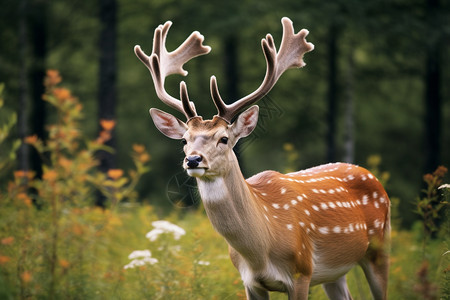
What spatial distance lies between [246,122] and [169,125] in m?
0.59

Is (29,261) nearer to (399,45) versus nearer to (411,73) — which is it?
(399,45)

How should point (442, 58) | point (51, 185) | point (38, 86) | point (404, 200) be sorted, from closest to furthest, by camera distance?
point (51, 185) < point (442, 58) < point (38, 86) < point (404, 200)

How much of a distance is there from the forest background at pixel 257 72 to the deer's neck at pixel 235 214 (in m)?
3.13

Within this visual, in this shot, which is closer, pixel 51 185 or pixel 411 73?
pixel 51 185

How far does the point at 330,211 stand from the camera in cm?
443

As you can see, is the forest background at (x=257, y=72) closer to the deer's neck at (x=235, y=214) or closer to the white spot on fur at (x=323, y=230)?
the white spot on fur at (x=323, y=230)

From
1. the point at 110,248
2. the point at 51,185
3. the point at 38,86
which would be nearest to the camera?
the point at 51,185

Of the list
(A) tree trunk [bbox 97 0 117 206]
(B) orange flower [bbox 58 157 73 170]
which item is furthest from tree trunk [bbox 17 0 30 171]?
(B) orange flower [bbox 58 157 73 170]

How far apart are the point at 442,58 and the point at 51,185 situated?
9.72 m

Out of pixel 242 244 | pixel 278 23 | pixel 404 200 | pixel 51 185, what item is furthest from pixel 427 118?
pixel 51 185

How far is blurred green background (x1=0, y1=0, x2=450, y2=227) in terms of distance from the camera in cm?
1094

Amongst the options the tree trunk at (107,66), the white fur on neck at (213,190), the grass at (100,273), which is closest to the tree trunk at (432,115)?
the tree trunk at (107,66)

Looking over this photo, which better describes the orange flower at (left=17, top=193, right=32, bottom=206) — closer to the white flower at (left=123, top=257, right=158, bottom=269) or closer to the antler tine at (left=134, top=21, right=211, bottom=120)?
the white flower at (left=123, top=257, right=158, bottom=269)

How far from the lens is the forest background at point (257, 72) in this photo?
35.6ft
